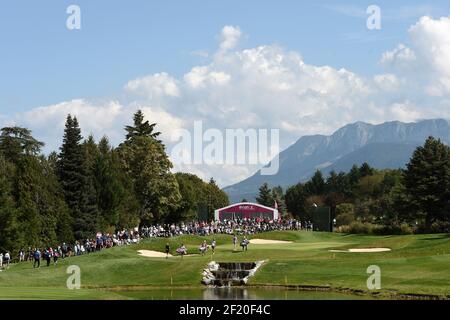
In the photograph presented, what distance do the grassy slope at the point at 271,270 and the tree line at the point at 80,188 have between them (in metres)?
12.5

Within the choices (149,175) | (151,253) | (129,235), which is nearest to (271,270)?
(151,253)

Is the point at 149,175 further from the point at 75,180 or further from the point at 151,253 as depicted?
the point at 151,253

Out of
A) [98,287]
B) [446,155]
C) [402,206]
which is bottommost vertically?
[98,287]

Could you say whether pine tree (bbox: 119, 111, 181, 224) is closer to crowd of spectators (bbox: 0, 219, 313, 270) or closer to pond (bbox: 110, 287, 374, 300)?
crowd of spectators (bbox: 0, 219, 313, 270)

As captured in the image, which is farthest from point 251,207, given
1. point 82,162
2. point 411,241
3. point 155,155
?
point 411,241

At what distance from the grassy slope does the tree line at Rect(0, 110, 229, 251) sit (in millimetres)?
12498

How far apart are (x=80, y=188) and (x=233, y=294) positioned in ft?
155

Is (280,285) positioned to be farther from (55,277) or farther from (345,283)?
(55,277)

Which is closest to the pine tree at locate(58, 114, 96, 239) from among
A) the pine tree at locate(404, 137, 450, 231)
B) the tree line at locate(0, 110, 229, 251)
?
the tree line at locate(0, 110, 229, 251)

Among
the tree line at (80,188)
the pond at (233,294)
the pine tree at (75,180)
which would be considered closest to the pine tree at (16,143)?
the tree line at (80,188)

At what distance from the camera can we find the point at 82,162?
3735 inches

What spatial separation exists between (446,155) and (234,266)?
2135 inches

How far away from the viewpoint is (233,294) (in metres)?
52.2

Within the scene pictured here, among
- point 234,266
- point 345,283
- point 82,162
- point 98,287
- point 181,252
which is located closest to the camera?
point 345,283
